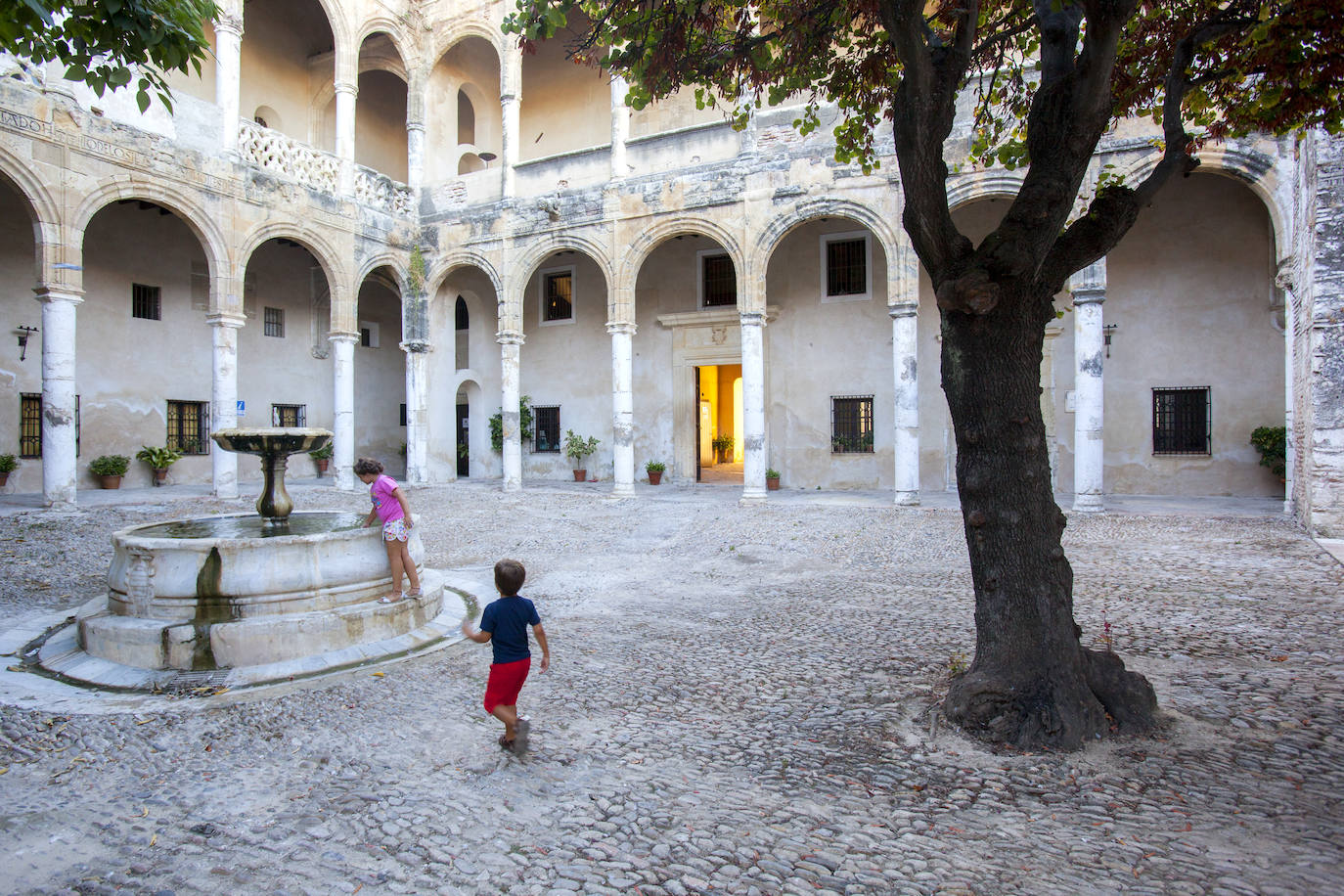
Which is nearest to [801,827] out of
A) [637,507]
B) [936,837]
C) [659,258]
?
[936,837]

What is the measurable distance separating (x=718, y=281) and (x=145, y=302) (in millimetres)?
12934

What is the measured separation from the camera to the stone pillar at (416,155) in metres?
17.6

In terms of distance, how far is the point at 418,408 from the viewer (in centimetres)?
1759

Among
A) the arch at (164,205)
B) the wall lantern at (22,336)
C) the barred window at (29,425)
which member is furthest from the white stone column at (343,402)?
the wall lantern at (22,336)

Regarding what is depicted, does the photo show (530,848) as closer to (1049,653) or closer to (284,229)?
(1049,653)

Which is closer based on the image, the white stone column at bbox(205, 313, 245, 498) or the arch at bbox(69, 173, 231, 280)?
the arch at bbox(69, 173, 231, 280)

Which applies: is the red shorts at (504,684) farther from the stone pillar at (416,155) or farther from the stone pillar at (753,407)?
the stone pillar at (416,155)

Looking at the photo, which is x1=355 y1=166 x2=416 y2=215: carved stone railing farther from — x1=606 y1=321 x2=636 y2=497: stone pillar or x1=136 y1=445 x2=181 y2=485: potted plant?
x1=136 y1=445 x2=181 y2=485: potted plant

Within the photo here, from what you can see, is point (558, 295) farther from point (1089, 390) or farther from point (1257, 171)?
point (1257, 171)

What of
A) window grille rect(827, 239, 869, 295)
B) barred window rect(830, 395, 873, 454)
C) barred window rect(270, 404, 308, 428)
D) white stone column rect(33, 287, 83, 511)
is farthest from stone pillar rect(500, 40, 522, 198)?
barred window rect(830, 395, 873, 454)

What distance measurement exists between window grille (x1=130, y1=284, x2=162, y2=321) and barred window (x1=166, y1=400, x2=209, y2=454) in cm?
195

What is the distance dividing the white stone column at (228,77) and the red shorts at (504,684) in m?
14.3

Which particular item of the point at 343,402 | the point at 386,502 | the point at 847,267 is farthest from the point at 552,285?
the point at 386,502

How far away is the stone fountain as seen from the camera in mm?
4625
